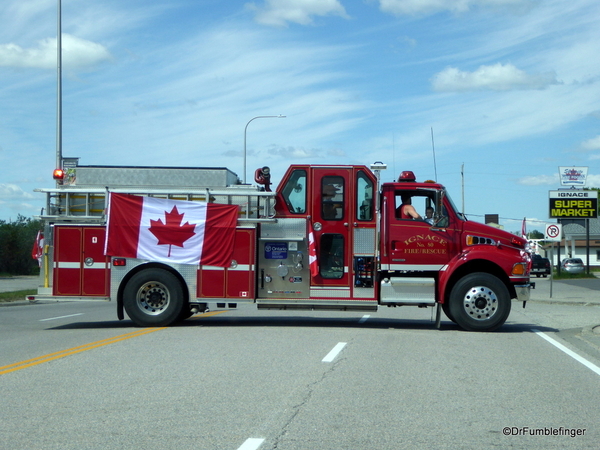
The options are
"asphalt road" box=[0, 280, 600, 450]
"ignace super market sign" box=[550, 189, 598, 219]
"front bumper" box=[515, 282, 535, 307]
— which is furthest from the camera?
"ignace super market sign" box=[550, 189, 598, 219]

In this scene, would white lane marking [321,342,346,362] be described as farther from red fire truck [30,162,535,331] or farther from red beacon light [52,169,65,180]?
red beacon light [52,169,65,180]

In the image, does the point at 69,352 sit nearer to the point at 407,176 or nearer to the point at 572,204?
the point at 407,176

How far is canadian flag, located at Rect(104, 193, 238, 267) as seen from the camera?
14500mm

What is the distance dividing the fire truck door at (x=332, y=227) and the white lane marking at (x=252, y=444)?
831 cm

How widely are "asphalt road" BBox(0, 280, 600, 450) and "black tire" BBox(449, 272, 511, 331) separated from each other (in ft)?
1.16

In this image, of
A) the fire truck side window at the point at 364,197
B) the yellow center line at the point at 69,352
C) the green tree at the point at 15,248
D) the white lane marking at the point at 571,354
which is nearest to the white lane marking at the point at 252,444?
the yellow center line at the point at 69,352

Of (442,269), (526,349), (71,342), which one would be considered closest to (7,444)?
(71,342)

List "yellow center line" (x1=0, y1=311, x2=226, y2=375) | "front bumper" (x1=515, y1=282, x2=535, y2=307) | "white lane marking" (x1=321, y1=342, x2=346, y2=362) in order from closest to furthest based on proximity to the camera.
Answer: "yellow center line" (x1=0, y1=311, x2=226, y2=375) → "white lane marking" (x1=321, y1=342, x2=346, y2=362) → "front bumper" (x1=515, y1=282, x2=535, y2=307)

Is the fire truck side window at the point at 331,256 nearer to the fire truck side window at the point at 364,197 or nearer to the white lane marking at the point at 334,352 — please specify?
the fire truck side window at the point at 364,197

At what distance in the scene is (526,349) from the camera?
467 inches

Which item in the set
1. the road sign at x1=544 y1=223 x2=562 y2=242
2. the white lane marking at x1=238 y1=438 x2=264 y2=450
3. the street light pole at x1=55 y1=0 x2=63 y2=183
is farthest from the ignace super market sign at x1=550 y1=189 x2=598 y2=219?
the white lane marking at x1=238 y1=438 x2=264 y2=450

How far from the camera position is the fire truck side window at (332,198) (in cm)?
1439

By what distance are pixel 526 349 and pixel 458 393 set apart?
4229mm

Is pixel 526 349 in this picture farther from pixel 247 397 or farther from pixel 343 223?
pixel 247 397
